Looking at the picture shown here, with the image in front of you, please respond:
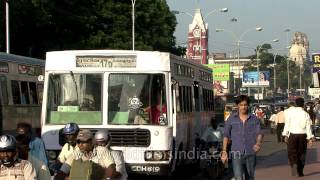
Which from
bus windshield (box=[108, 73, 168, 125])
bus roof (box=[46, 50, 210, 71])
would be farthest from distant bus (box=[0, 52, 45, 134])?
bus windshield (box=[108, 73, 168, 125])

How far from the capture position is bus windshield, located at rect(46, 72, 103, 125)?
13.6 metres

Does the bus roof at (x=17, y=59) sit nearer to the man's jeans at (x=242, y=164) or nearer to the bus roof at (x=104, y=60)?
the bus roof at (x=104, y=60)

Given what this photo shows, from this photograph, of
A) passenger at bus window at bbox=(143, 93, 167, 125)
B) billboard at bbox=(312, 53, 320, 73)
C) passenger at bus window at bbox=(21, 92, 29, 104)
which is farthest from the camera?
billboard at bbox=(312, 53, 320, 73)

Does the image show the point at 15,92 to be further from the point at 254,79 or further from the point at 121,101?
the point at 254,79

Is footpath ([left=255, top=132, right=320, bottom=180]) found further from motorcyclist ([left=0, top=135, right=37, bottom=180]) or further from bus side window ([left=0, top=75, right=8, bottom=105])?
motorcyclist ([left=0, top=135, right=37, bottom=180])

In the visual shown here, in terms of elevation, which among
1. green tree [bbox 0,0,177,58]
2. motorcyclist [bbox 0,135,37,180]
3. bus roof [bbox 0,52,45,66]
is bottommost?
motorcyclist [bbox 0,135,37,180]

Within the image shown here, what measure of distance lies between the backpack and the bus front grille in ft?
20.2

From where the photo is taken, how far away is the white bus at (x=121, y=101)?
13.5 m

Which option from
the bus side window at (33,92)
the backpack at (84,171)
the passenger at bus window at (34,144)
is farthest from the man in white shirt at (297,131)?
the bus side window at (33,92)

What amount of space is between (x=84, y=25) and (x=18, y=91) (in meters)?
29.1

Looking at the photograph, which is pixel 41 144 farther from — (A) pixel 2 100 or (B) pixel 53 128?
(A) pixel 2 100

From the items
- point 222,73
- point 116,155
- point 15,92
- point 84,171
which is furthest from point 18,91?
point 222,73

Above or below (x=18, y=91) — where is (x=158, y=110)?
below

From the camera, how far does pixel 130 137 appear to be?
44.3ft
